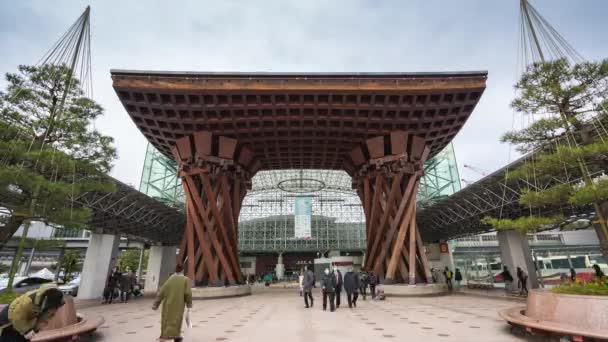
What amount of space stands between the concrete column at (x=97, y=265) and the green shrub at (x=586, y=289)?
87.8ft

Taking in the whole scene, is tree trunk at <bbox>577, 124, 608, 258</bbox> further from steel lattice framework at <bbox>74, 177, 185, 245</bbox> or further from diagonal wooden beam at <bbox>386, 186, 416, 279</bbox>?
steel lattice framework at <bbox>74, 177, 185, 245</bbox>

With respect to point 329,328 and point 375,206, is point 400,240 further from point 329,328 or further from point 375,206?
point 329,328

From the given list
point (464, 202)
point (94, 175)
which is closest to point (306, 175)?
point (464, 202)

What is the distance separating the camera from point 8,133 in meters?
7.70

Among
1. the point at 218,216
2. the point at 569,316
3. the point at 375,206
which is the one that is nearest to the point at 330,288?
the point at 569,316

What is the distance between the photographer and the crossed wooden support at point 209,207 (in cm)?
1900

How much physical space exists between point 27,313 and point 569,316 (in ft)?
27.5

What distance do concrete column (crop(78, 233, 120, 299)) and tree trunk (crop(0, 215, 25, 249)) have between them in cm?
1747

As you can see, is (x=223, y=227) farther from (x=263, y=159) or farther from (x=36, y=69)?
(x=36, y=69)

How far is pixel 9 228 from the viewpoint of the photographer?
8.02 m

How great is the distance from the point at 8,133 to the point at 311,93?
551 inches

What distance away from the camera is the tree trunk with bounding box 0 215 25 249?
797cm

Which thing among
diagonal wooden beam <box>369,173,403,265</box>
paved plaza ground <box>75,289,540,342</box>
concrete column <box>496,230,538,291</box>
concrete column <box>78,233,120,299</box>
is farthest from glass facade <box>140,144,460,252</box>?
paved plaza ground <box>75,289,540,342</box>

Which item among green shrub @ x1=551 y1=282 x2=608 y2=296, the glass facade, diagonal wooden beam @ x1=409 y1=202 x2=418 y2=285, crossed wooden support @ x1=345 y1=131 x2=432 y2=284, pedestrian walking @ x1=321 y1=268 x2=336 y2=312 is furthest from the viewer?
the glass facade
